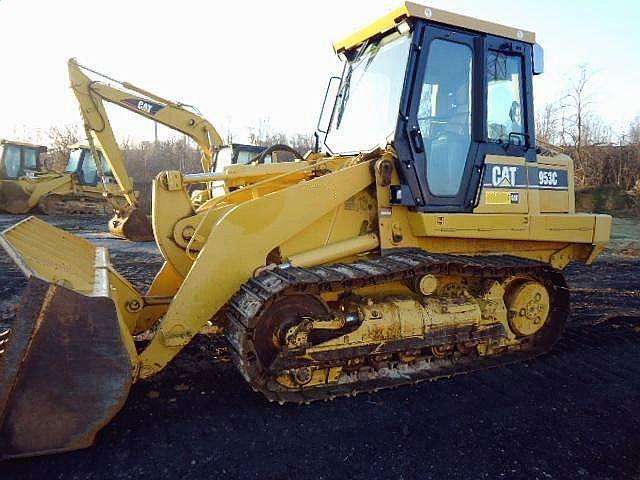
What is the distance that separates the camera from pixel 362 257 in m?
4.14

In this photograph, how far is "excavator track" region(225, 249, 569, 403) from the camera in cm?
339

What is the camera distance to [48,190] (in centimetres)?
1830

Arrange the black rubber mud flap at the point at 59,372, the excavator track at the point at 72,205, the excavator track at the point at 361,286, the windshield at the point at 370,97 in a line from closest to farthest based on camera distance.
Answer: the black rubber mud flap at the point at 59,372 < the excavator track at the point at 361,286 < the windshield at the point at 370,97 < the excavator track at the point at 72,205

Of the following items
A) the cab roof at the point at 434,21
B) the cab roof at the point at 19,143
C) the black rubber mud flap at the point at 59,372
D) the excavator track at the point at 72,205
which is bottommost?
the black rubber mud flap at the point at 59,372

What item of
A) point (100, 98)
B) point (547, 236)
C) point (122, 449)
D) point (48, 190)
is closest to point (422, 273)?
A: point (547, 236)

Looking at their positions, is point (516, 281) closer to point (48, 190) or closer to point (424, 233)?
A: point (424, 233)

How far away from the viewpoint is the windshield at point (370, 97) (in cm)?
415

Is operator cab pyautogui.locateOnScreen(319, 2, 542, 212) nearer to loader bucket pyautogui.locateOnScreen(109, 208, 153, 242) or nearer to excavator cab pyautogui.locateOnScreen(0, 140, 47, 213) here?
loader bucket pyautogui.locateOnScreen(109, 208, 153, 242)

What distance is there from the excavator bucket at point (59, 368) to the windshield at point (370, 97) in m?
2.66

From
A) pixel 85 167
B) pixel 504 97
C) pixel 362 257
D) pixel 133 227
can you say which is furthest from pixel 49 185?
pixel 504 97

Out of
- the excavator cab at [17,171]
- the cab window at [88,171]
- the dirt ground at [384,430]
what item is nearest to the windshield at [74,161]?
the cab window at [88,171]

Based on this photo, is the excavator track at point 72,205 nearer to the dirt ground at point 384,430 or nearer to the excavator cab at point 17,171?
the excavator cab at point 17,171

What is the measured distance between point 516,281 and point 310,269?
2168mm

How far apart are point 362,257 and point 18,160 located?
19.5 metres
